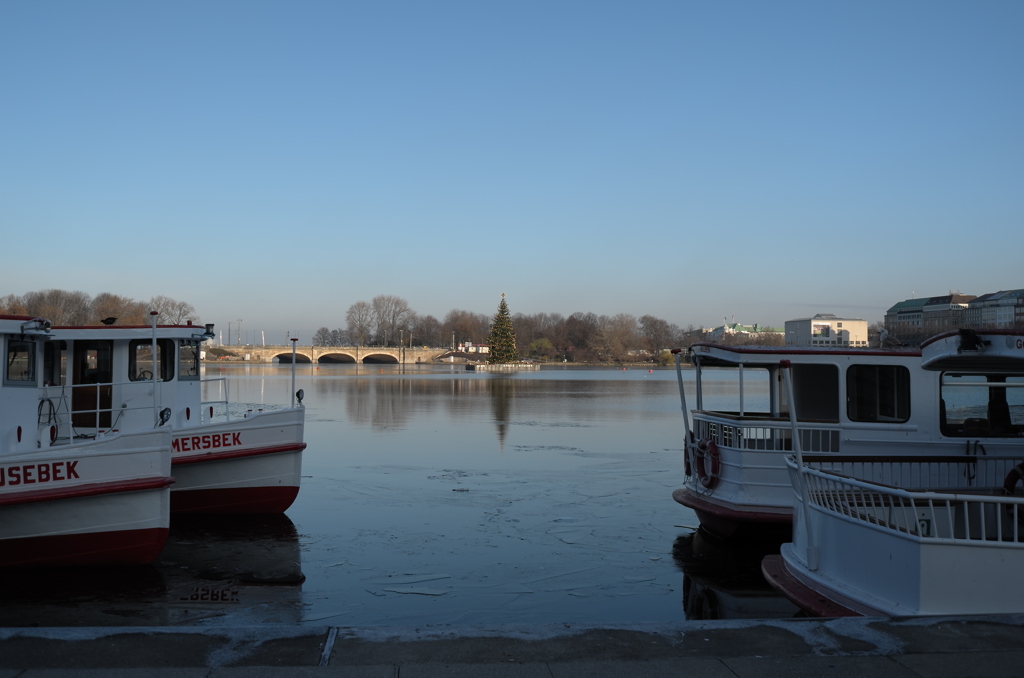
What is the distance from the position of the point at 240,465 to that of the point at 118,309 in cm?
6722

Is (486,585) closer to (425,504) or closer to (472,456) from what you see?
(425,504)

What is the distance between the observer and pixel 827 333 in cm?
1786

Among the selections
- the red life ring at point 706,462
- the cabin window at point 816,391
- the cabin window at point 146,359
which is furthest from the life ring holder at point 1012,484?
the cabin window at point 146,359

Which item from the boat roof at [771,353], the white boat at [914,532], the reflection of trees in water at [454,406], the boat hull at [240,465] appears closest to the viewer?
the white boat at [914,532]

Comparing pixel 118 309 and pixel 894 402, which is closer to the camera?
pixel 894 402

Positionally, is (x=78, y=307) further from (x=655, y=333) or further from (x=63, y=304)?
(x=655, y=333)

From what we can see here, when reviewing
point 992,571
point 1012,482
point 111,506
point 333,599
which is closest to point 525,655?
point 992,571

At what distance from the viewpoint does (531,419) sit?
3725 cm

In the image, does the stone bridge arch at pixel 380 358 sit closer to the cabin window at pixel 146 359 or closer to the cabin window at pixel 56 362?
the cabin window at pixel 146 359

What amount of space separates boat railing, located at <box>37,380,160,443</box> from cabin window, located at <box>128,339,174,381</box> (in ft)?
1.18

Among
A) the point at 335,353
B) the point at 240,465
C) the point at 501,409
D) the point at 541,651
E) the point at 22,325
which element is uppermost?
the point at 335,353

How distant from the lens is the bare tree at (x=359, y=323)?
7302 inches

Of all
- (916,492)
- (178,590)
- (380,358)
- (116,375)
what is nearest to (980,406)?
(916,492)

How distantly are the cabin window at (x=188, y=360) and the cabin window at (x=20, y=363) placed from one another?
11.4 ft
